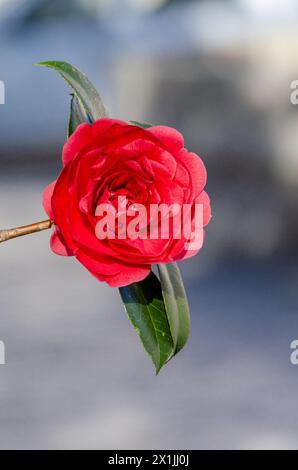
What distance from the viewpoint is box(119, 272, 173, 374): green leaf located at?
65 cm

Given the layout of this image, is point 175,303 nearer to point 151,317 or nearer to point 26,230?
point 151,317

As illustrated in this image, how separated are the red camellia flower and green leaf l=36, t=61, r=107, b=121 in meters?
0.07

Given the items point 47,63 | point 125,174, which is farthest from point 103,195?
point 47,63

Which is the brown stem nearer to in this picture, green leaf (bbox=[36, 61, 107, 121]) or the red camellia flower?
the red camellia flower

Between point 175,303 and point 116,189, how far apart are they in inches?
5.1

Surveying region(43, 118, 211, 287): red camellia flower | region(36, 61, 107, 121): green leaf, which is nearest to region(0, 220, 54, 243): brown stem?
region(43, 118, 211, 287): red camellia flower

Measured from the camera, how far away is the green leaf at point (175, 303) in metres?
0.64

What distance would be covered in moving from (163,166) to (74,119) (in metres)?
0.11

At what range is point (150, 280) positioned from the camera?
2.18ft

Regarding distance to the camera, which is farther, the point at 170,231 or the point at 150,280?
the point at 150,280

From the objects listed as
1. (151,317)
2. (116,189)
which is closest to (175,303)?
(151,317)

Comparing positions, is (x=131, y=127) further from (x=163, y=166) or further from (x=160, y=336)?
(x=160, y=336)

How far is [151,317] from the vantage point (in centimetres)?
66

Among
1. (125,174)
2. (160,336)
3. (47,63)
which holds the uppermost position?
(47,63)
